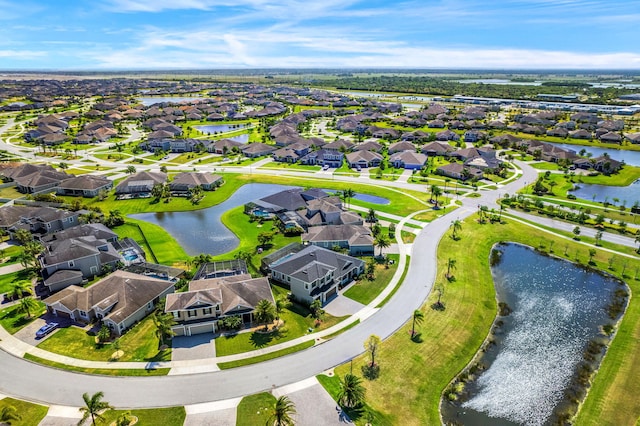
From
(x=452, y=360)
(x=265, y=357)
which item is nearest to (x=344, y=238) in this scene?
(x=452, y=360)

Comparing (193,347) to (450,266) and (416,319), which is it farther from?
(450,266)

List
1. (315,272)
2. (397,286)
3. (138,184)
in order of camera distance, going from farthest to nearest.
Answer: (138,184) → (397,286) → (315,272)

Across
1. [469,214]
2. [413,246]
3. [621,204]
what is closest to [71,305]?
[413,246]

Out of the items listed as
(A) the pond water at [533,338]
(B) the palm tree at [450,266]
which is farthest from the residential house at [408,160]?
(B) the palm tree at [450,266]

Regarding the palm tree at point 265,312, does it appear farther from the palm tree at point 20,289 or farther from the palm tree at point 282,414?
the palm tree at point 20,289

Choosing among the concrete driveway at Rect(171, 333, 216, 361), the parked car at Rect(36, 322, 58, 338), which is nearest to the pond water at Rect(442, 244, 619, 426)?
the concrete driveway at Rect(171, 333, 216, 361)

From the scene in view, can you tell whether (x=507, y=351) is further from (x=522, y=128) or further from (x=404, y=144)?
(x=522, y=128)
